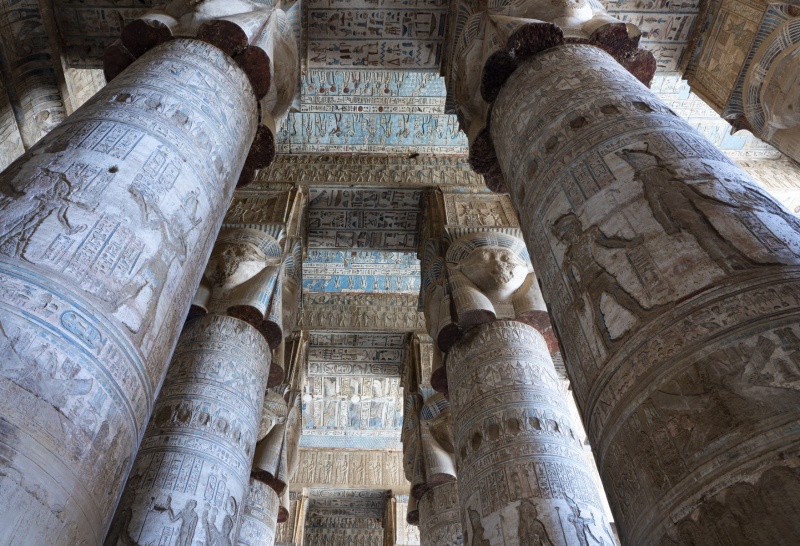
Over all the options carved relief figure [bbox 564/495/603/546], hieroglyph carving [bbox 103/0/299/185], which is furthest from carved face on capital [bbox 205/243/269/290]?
carved relief figure [bbox 564/495/603/546]

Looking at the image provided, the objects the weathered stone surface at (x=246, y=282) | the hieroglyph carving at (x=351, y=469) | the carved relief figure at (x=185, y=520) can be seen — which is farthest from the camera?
the hieroglyph carving at (x=351, y=469)

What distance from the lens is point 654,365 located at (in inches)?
69.1

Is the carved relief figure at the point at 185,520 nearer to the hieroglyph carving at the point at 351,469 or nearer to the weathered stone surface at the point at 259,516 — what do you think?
the weathered stone surface at the point at 259,516

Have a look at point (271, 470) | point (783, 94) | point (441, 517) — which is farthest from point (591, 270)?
point (441, 517)

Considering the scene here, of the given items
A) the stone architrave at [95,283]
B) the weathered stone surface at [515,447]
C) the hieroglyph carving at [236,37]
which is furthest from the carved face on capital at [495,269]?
the stone architrave at [95,283]

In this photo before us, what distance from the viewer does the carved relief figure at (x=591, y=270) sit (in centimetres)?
202

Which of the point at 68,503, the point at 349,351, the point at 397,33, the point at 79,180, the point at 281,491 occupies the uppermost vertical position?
the point at 397,33

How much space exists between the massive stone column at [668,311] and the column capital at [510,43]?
2.78ft

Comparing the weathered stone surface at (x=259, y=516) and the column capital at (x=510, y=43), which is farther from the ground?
the column capital at (x=510, y=43)

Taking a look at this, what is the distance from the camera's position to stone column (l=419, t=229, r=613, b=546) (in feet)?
11.8

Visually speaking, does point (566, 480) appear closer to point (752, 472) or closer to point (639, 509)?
point (639, 509)

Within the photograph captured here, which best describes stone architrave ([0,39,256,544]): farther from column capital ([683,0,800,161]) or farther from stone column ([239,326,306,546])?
column capital ([683,0,800,161])

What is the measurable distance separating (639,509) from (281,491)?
482cm

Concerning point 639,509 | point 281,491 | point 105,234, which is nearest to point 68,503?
point 105,234
